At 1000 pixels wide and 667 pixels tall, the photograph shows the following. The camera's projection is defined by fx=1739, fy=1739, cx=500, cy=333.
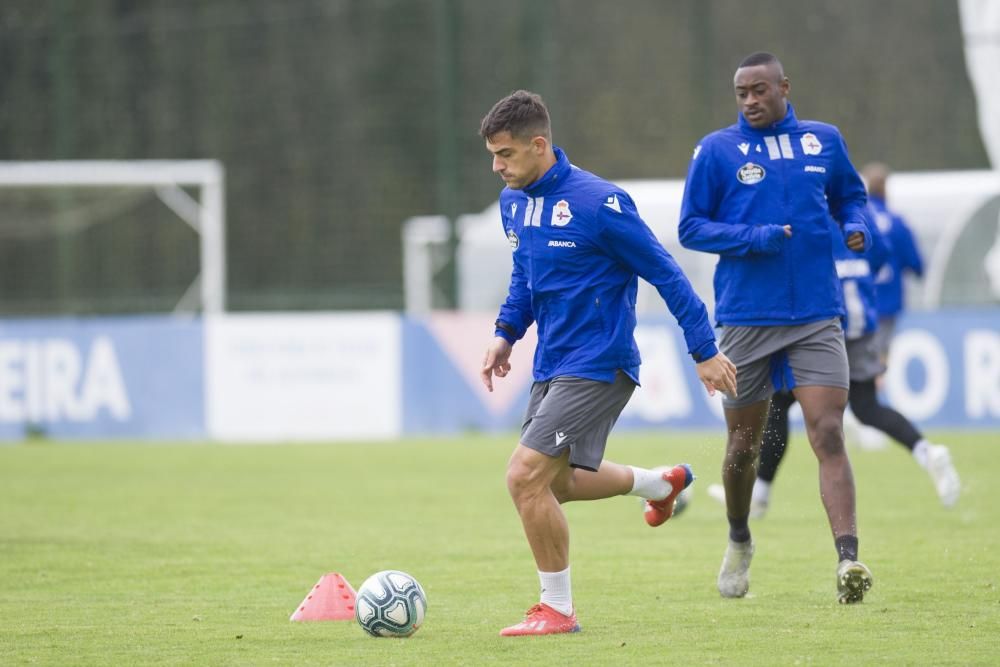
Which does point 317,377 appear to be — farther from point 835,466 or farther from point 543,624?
point 543,624

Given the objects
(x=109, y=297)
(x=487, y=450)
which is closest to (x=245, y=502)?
(x=487, y=450)

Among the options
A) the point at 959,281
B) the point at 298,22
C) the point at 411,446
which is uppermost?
the point at 298,22

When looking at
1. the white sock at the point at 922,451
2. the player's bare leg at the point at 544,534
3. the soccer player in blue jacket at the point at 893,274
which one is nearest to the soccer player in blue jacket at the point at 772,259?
the player's bare leg at the point at 544,534

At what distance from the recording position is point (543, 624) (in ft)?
22.5

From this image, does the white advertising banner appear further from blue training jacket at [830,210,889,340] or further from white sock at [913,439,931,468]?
white sock at [913,439,931,468]

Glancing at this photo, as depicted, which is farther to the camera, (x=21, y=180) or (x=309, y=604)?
(x=21, y=180)

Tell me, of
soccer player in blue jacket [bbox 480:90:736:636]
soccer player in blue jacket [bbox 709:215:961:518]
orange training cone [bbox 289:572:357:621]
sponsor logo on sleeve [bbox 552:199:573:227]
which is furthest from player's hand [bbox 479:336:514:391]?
soccer player in blue jacket [bbox 709:215:961:518]

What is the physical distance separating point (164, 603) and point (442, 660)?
6.78 feet

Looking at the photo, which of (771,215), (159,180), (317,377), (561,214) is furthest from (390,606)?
(159,180)

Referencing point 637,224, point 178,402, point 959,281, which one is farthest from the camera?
point 959,281

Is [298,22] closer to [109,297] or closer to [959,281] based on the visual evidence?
[109,297]

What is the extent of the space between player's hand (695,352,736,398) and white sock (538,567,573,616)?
0.93 metres

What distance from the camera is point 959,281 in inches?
859

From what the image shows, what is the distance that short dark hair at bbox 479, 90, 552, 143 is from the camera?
22.5ft
